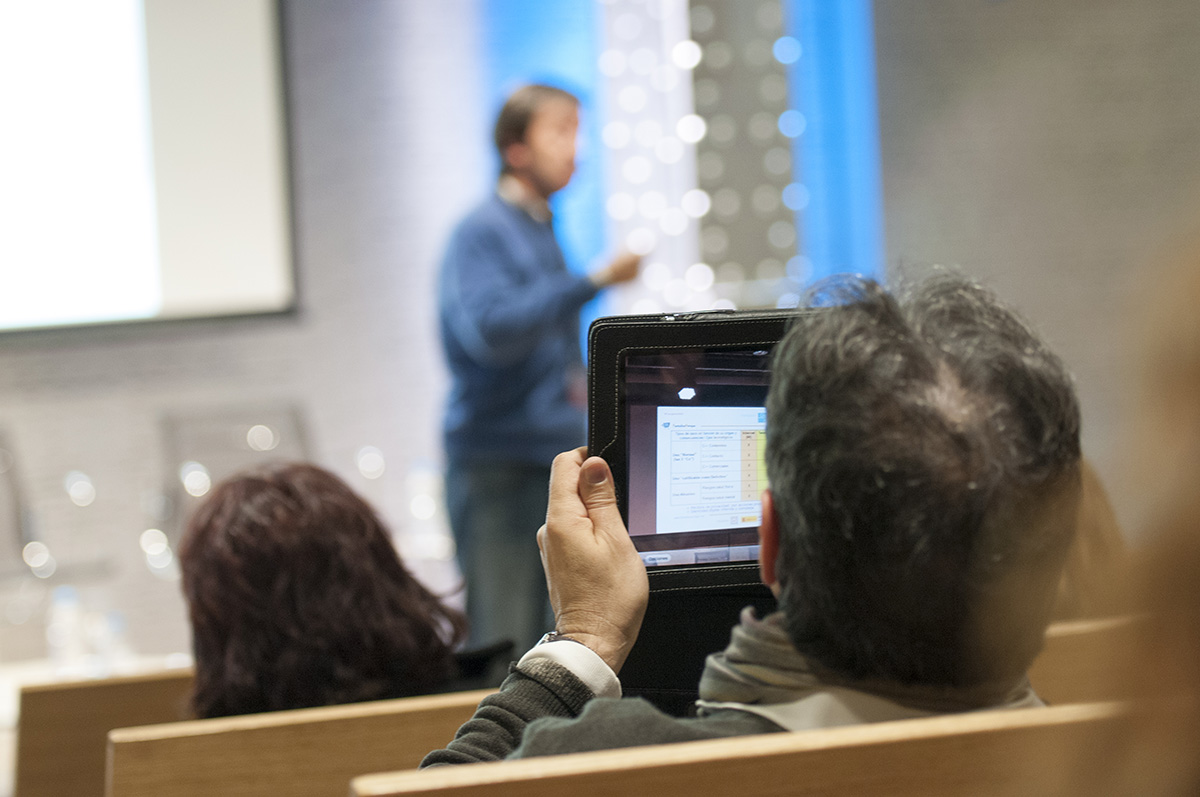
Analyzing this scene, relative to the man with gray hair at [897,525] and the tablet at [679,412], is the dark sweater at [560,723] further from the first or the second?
the tablet at [679,412]

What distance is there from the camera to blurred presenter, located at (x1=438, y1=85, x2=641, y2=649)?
7.84ft

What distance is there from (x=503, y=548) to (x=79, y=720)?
1.07 meters

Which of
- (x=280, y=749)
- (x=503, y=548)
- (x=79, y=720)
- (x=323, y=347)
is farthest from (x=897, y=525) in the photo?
(x=323, y=347)

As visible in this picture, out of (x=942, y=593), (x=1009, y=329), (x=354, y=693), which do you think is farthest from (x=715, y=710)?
(x=354, y=693)

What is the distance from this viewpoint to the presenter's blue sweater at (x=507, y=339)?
2.40m

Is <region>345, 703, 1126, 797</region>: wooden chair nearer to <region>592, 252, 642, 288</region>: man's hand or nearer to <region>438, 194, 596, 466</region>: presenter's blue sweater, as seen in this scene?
<region>438, 194, 596, 466</region>: presenter's blue sweater

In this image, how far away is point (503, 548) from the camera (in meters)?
2.38

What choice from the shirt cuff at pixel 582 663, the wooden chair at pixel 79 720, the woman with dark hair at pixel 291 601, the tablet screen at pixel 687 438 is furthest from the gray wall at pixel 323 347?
the shirt cuff at pixel 582 663

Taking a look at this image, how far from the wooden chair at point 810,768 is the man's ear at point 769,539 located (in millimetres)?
153

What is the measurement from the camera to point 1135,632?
452 millimetres

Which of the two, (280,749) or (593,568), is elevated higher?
(593,568)

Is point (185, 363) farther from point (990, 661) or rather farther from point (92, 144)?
point (990, 661)

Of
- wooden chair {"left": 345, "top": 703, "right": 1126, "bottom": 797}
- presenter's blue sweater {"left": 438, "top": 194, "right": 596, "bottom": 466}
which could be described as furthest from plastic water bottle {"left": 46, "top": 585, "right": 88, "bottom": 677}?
wooden chair {"left": 345, "top": 703, "right": 1126, "bottom": 797}

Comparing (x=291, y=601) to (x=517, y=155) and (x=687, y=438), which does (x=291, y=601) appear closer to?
(x=687, y=438)
